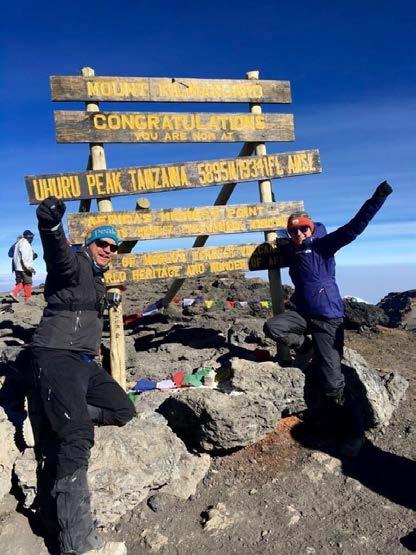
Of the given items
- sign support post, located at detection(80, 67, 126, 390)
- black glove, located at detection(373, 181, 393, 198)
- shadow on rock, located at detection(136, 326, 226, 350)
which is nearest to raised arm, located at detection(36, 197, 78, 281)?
sign support post, located at detection(80, 67, 126, 390)

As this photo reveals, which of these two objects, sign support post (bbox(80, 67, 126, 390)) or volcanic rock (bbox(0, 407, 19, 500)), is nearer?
volcanic rock (bbox(0, 407, 19, 500))

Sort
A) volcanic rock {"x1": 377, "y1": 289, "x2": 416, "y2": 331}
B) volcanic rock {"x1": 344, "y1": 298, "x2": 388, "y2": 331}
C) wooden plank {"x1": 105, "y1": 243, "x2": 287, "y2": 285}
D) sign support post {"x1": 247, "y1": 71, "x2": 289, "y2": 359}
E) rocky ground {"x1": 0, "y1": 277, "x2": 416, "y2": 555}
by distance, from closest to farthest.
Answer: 1. rocky ground {"x1": 0, "y1": 277, "x2": 416, "y2": 555}
2. wooden plank {"x1": 105, "y1": 243, "x2": 287, "y2": 285}
3. sign support post {"x1": 247, "y1": 71, "x2": 289, "y2": 359}
4. volcanic rock {"x1": 344, "y1": 298, "x2": 388, "y2": 331}
5. volcanic rock {"x1": 377, "y1": 289, "x2": 416, "y2": 331}

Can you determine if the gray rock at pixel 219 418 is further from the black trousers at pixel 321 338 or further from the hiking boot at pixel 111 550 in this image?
the hiking boot at pixel 111 550

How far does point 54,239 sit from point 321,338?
4175mm

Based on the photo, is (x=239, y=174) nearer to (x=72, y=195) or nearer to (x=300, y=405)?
(x=72, y=195)

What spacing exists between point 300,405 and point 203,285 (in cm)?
1357

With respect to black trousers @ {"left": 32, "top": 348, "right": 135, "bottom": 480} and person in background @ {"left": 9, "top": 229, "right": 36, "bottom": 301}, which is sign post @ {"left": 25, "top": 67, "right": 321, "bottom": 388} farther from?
person in background @ {"left": 9, "top": 229, "right": 36, "bottom": 301}

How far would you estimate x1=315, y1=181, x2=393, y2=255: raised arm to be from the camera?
22.9ft

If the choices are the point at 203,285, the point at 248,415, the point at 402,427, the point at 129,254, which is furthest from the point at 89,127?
the point at 203,285

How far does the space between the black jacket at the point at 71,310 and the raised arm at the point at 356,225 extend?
3.65 metres

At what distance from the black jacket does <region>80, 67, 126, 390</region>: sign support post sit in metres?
1.78

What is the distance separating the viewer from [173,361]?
8.97 m

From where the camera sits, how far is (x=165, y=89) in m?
8.09

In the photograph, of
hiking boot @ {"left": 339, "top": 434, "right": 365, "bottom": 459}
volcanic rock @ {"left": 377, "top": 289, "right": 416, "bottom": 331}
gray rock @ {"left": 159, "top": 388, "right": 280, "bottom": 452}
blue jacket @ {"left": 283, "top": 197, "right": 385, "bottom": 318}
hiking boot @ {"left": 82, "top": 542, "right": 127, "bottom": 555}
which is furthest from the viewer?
volcanic rock @ {"left": 377, "top": 289, "right": 416, "bottom": 331}
